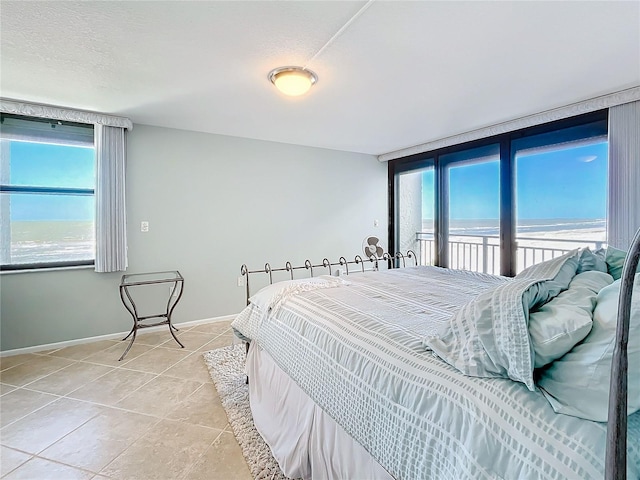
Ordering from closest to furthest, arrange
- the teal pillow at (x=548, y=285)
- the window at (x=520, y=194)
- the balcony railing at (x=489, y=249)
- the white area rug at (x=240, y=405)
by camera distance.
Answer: the teal pillow at (x=548, y=285) < the white area rug at (x=240, y=405) < the window at (x=520, y=194) < the balcony railing at (x=489, y=249)

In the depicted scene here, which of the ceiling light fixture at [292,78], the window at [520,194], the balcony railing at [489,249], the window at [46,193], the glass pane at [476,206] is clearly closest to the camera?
the ceiling light fixture at [292,78]

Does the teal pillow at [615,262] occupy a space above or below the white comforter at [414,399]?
above

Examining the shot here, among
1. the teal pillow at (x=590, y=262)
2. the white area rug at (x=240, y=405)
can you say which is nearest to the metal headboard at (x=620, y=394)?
the teal pillow at (x=590, y=262)

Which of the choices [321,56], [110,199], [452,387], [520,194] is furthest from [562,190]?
[110,199]

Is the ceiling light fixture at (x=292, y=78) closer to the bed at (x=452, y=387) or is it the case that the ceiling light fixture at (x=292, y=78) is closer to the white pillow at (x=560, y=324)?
the bed at (x=452, y=387)

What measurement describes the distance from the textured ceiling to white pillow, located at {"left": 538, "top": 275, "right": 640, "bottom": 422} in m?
1.64

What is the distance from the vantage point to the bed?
0.70m

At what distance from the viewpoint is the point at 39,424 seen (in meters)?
1.92

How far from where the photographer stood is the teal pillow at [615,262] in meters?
1.33

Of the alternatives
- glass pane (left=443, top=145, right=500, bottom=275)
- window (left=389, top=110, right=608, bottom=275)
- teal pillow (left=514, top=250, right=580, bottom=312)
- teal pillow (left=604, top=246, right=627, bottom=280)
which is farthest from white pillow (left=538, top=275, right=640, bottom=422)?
glass pane (left=443, top=145, right=500, bottom=275)

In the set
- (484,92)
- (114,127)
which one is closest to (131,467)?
(114,127)

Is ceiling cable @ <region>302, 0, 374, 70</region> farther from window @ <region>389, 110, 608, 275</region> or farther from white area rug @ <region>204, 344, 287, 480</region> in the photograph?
window @ <region>389, 110, 608, 275</region>

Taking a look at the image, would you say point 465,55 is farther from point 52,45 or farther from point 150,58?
point 52,45

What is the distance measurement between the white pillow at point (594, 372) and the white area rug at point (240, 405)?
4.35 ft
